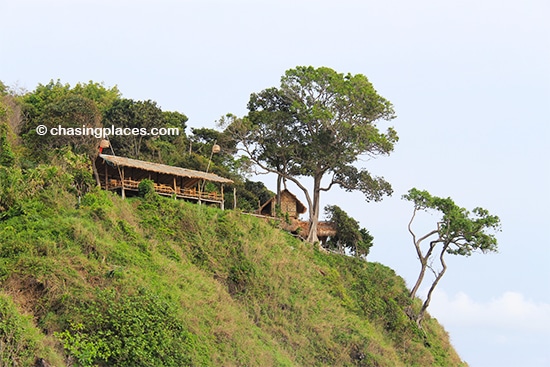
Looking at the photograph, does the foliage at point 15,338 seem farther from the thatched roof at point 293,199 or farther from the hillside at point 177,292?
the thatched roof at point 293,199

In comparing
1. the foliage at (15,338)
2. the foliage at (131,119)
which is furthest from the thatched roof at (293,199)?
the foliage at (15,338)

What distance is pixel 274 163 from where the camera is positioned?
127ft

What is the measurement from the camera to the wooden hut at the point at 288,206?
39.5 m

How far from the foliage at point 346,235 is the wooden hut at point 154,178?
21.4ft

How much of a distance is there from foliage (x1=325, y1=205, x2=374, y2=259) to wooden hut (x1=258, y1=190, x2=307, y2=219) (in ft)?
6.13

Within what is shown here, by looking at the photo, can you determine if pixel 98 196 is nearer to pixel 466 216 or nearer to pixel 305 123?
pixel 305 123

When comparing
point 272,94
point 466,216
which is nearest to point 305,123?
point 272,94

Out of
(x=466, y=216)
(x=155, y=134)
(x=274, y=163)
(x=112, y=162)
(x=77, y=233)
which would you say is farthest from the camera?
(x=155, y=134)

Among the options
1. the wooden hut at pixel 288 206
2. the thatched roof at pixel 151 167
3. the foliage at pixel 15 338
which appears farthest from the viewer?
the wooden hut at pixel 288 206

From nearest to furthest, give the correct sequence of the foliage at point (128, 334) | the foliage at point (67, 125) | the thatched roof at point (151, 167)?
the foliage at point (128, 334), the thatched roof at point (151, 167), the foliage at point (67, 125)

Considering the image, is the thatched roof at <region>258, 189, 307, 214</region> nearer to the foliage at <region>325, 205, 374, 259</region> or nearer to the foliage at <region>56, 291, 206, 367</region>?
the foliage at <region>325, 205, 374, 259</region>

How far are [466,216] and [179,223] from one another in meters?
13.1

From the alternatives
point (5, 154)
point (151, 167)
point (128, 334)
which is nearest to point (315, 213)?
point (151, 167)

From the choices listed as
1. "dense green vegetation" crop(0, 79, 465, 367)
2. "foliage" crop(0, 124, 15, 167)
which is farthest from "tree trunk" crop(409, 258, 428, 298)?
"foliage" crop(0, 124, 15, 167)
